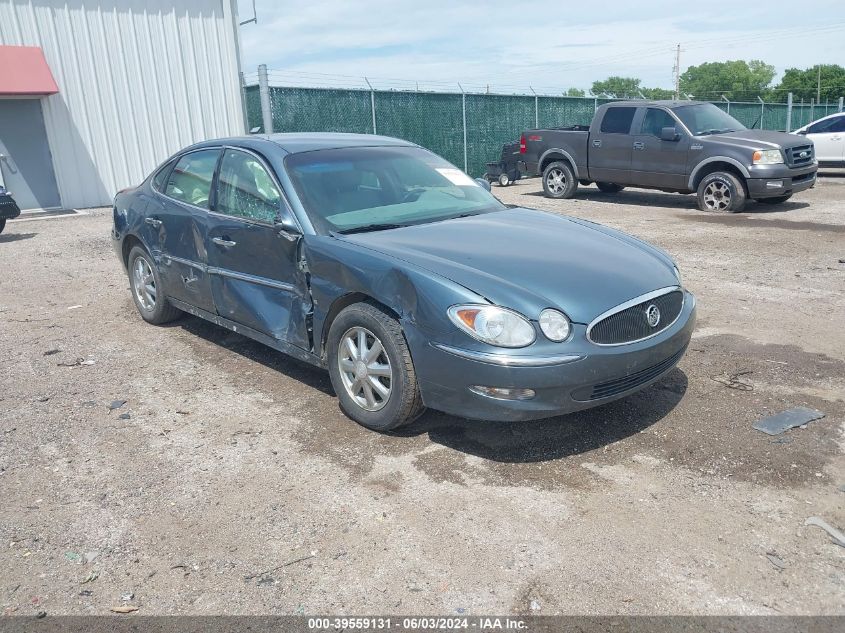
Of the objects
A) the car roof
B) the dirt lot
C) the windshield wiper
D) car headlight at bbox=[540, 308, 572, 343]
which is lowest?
the dirt lot

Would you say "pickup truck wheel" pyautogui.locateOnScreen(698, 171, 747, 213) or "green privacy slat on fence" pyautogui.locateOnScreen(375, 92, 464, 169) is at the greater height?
"green privacy slat on fence" pyautogui.locateOnScreen(375, 92, 464, 169)

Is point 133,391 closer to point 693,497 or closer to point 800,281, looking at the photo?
point 693,497

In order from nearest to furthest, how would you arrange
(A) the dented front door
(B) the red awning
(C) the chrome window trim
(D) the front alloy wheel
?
1. (C) the chrome window trim
2. (D) the front alloy wheel
3. (A) the dented front door
4. (B) the red awning

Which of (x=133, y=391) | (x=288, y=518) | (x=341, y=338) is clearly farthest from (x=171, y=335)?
(x=288, y=518)

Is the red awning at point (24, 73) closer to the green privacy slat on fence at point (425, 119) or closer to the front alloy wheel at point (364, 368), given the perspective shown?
the green privacy slat on fence at point (425, 119)

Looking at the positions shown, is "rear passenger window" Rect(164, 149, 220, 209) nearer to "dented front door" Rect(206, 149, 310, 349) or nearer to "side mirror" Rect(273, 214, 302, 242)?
"dented front door" Rect(206, 149, 310, 349)

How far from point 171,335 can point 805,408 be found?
4.89 m

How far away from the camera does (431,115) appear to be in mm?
19719

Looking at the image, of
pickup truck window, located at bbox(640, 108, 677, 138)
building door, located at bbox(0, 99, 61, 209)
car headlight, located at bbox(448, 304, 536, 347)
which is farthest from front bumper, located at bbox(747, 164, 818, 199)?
building door, located at bbox(0, 99, 61, 209)

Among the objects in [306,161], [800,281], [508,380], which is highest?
[306,161]

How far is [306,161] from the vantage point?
15.7 ft

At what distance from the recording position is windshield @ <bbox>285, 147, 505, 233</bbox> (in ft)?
14.8

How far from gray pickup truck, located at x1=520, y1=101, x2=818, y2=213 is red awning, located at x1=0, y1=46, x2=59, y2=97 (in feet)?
34.8

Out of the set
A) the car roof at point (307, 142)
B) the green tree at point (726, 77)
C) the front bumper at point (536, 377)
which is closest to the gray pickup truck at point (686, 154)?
the car roof at point (307, 142)
